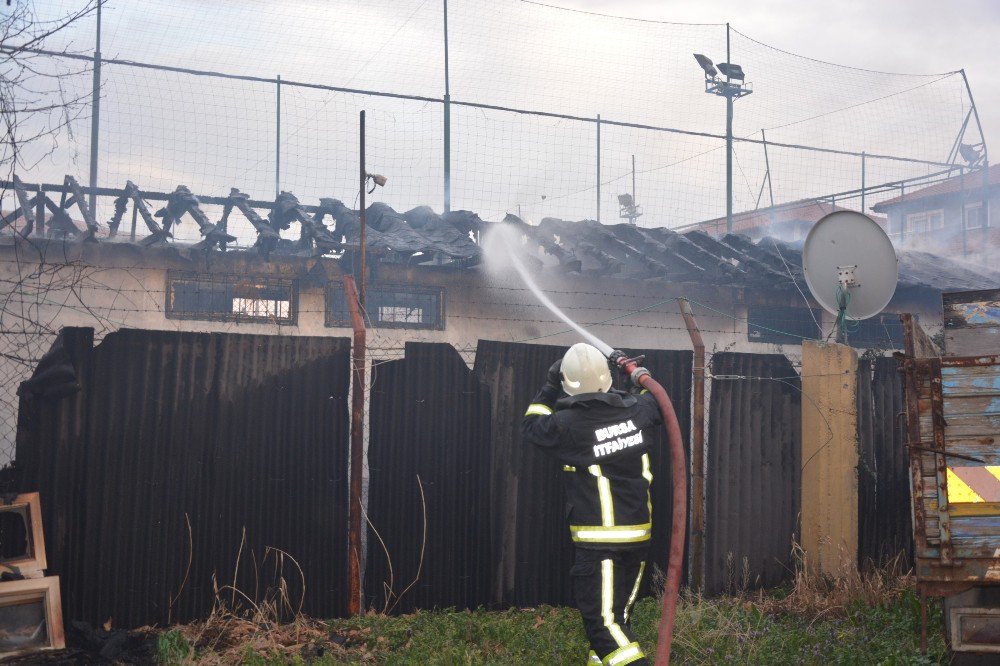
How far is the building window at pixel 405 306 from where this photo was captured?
12.3m

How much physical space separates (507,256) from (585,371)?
7.74 meters

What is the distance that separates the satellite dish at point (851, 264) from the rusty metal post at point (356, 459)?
3.54 metres

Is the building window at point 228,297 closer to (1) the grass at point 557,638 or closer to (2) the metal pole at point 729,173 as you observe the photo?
(1) the grass at point 557,638

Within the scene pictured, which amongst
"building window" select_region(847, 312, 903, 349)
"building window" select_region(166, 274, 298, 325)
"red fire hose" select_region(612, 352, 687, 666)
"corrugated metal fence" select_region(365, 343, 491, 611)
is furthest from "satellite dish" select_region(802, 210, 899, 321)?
"building window" select_region(847, 312, 903, 349)

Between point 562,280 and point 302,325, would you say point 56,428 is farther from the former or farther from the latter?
point 562,280

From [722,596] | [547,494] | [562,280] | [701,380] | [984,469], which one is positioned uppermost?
[562,280]

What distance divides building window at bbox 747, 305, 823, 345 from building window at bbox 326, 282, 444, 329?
5.41 meters

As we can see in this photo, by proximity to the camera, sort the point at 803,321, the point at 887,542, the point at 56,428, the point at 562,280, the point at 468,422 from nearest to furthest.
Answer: the point at 56,428, the point at 468,422, the point at 887,542, the point at 562,280, the point at 803,321

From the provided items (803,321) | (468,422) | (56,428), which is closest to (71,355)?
(56,428)

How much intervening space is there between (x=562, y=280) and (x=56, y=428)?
911cm

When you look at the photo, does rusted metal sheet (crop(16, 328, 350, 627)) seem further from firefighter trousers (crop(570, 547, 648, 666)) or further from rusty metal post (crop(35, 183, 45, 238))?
rusty metal post (crop(35, 183, 45, 238))

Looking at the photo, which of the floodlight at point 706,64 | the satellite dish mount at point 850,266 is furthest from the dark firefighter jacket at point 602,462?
the floodlight at point 706,64

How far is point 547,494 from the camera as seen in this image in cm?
600

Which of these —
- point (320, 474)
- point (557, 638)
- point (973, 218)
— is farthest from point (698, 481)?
point (973, 218)
